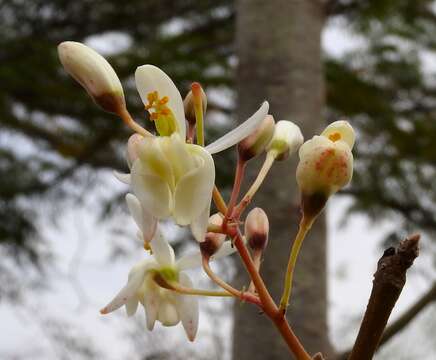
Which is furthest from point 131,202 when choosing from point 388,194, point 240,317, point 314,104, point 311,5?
point 388,194

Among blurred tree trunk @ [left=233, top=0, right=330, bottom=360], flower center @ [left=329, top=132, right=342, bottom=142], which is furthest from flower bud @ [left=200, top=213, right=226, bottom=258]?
blurred tree trunk @ [left=233, top=0, right=330, bottom=360]

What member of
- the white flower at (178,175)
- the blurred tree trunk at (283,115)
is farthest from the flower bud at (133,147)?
the blurred tree trunk at (283,115)

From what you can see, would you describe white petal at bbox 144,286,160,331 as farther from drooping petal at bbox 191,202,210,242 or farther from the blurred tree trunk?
the blurred tree trunk

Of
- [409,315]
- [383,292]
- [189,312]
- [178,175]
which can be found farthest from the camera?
[409,315]

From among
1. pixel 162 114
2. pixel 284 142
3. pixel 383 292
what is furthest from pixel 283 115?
pixel 383 292

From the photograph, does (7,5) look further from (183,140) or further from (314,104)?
(183,140)

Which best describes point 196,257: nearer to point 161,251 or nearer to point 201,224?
point 161,251

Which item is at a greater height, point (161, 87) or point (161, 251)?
point (161, 87)

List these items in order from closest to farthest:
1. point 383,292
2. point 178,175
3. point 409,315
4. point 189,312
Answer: point 383,292, point 178,175, point 189,312, point 409,315
